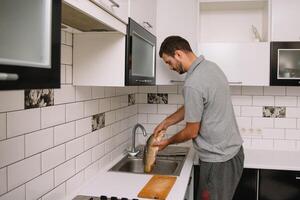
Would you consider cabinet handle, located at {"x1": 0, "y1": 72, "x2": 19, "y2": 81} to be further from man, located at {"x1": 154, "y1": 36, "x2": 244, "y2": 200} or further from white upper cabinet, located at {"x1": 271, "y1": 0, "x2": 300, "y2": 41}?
white upper cabinet, located at {"x1": 271, "y1": 0, "x2": 300, "y2": 41}

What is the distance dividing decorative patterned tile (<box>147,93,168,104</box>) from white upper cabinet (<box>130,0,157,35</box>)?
81 centimetres

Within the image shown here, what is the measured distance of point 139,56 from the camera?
188 centimetres

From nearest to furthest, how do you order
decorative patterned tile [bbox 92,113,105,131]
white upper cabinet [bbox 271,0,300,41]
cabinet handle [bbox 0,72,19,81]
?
1. cabinet handle [bbox 0,72,19,81]
2. decorative patterned tile [bbox 92,113,105,131]
3. white upper cabinet [bbox 271,0,300,41]

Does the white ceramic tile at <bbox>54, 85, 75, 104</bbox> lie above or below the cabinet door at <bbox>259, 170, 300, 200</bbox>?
above

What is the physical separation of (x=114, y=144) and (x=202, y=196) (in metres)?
0.72

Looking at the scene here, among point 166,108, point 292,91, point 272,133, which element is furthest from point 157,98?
point 292,91

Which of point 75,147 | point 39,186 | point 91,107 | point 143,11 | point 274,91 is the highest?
point 143,11

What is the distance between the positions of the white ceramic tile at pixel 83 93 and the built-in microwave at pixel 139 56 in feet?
0.98

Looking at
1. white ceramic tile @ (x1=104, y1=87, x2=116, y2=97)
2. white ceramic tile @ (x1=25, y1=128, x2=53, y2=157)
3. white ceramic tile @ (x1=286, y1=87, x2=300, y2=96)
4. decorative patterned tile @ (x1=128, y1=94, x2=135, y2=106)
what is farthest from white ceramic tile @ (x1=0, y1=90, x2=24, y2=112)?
white ceramic tile @ (x1=286, y1=87, x2=300, y2=96)

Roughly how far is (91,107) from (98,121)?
0.15 metres

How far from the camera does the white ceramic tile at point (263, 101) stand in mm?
2906

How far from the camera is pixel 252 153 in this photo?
278 cm

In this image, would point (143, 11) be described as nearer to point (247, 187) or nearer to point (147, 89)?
point (147, 89)

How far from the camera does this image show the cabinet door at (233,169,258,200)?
2375 mm
